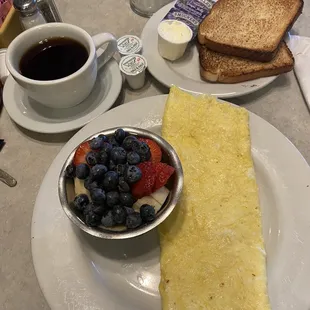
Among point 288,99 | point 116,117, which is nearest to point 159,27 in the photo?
point 116,117

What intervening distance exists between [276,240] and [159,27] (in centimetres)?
93

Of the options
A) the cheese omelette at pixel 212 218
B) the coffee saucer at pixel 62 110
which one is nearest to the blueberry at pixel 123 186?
the cheese omelette at pixel 212 218

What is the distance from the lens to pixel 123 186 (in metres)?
0.95

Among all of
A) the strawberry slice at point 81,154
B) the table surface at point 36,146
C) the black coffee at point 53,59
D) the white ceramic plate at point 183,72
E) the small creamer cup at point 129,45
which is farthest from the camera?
the small creamer cup at point 129,45

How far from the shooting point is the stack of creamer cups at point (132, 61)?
4.66 feet

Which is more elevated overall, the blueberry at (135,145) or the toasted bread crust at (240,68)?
the blueberry at (135,145)

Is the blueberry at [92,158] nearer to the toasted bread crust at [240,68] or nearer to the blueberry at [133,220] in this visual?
the blueberry at [133,220]

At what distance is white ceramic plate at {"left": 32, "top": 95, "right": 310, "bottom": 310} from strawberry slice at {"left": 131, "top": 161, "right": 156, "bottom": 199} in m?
0.23

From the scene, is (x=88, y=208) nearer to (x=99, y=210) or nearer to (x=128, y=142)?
(x=99, y=210)

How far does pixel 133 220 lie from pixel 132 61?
29.0 inches

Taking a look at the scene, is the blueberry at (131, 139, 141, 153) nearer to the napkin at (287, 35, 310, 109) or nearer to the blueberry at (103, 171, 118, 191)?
the blueberry at (103, 171, 118, 191)

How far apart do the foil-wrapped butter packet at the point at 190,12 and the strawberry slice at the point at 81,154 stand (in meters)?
0.76

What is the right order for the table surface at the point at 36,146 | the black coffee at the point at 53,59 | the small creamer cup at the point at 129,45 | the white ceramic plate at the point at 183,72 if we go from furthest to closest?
the small creamer cup at the point at 129,45, the white ceramic plate at the point at 183,72, the black coffee at the point at 53,59, the table surface at the point at 36,146

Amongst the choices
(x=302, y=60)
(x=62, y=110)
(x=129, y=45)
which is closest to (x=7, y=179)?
(x=62, y=110)
